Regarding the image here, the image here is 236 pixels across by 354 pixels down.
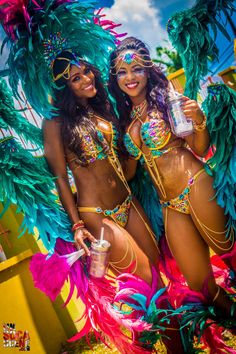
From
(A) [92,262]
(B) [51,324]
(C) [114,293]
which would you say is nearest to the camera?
(A) [92,262]

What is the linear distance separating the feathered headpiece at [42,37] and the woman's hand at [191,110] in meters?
0.82

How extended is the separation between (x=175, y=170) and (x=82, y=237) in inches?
28.5

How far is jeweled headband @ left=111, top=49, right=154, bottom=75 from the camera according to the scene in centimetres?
227

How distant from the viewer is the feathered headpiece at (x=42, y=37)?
224 centimetres

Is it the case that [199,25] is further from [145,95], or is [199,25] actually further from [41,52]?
[41,52]

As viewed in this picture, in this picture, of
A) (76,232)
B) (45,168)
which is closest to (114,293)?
(76,232)

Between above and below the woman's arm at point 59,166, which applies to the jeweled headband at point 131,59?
above

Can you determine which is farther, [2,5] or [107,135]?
[107,135]

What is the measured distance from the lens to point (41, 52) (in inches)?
90.6

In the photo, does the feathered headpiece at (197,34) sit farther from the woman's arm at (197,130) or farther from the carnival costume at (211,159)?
the woman's arm at (197,130)

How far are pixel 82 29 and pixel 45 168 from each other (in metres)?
0.97

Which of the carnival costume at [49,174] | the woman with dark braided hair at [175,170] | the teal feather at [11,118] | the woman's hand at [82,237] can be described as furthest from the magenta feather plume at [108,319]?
the teal feather at [11,118]

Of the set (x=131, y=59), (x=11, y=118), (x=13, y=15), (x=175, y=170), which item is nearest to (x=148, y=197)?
(x=175, y=170)

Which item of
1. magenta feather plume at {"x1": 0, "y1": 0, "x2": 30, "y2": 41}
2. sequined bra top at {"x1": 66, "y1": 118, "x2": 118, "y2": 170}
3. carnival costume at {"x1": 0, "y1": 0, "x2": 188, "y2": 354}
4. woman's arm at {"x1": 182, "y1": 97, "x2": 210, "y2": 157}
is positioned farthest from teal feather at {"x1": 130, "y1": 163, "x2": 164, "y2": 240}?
magenta feather plume at {"x1": 0, "y1": 0, "x2": 30, "y2": 41}
